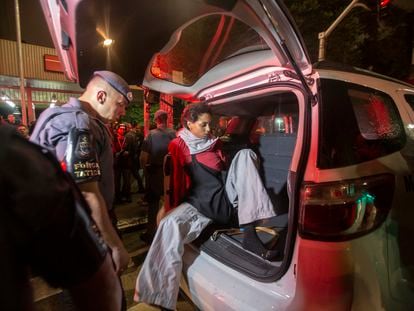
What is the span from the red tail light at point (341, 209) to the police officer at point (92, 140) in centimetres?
102

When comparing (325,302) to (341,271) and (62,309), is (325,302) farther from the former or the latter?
(62,309)

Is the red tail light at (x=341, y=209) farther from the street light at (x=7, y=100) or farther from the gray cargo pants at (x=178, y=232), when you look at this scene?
the street light at (x=7, y=100)

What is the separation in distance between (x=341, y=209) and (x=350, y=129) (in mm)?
438

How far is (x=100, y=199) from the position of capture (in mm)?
1610

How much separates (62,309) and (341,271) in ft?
5.19

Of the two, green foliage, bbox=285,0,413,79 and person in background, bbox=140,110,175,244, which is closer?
person in background, bbox=140,110,175,244

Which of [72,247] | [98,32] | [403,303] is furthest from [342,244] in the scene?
[98,32]

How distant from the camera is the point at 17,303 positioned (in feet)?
2.16

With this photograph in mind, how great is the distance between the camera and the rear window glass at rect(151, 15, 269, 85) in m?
2.22

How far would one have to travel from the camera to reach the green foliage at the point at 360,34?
8570 mm

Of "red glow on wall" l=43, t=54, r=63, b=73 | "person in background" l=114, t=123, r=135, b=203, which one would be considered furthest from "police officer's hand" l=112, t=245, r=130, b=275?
"red glow on wall" l=43, t=54, r=63, b=73

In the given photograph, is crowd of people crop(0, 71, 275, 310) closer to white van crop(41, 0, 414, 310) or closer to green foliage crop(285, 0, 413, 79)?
white van crop(41, 0, 414, 310)

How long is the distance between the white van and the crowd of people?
24cm

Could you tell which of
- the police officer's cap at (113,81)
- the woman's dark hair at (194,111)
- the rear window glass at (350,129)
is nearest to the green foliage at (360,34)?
the woman's dark hair at (194,111)
